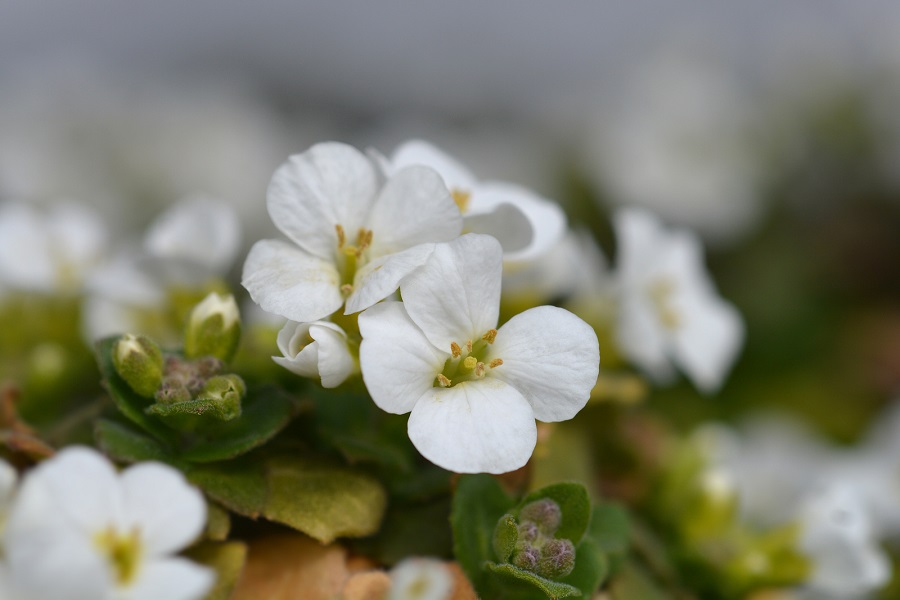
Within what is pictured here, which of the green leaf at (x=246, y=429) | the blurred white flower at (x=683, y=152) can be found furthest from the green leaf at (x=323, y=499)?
the blurred white flower at (x=683, y=152)

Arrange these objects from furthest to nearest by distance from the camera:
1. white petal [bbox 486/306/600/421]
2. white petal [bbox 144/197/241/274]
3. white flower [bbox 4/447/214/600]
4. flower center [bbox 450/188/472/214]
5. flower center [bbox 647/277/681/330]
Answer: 1. flower center [bbox 647/277/681/330]
2. white petal [bbox 144/197/241/274]
3. flower center [bbox 450/188/472/214]
4. white petal [bbox 486/306/600/421]
5. white flower [bbox 4/447/214/600]

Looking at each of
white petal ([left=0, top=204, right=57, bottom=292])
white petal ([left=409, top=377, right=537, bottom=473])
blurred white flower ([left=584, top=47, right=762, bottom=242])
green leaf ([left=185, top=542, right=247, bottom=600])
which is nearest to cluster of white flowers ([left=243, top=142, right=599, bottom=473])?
white petal ([left=409, top=377, right=537, bottom=473])

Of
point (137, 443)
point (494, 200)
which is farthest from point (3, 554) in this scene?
point (494, 200)

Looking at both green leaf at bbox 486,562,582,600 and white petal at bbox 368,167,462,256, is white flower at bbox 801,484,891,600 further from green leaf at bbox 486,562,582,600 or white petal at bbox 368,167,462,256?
white petal at bbox 368,167,462,256

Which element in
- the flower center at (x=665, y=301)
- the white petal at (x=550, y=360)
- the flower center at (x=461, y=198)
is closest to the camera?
the white petal at (x=550, y=360)

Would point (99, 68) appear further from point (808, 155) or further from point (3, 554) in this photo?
point (3, 554)

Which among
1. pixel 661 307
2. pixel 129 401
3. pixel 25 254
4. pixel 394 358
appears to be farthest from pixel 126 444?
pixel 661 307

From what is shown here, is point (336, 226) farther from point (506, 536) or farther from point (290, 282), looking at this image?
point (506, 536)

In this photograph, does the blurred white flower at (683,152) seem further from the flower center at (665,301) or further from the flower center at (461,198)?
the flower center at (461,198)
